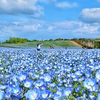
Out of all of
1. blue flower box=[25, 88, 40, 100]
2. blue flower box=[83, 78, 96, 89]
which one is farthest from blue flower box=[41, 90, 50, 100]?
blue flower box=[83, 78, 96, 89]

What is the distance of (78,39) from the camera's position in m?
50.7

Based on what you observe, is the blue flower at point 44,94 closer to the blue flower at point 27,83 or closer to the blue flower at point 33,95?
the blue flower at point 33,95

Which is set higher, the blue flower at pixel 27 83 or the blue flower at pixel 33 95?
the blue flower at pixel 27 83

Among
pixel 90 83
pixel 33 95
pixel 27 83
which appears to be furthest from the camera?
pixel 27 83

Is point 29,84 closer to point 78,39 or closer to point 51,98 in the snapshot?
point 51,98

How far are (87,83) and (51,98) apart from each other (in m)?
0.38

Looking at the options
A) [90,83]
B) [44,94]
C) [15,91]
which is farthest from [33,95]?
[90,83]

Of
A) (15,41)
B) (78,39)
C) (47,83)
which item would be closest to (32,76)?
(47,83)

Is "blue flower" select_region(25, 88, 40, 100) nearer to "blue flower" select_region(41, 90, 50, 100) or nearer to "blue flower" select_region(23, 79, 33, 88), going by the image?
"blue flower" select_region(41, 90, 50, 100)

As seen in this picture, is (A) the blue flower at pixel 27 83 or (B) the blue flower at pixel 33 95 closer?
(B) the blue flower at pixel 33 95

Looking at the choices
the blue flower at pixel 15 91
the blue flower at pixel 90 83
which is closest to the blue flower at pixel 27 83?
the blue flower at pixel 15 91

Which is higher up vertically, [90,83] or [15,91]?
[90,83]

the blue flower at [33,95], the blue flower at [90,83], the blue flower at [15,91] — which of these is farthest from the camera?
the blue flower at [15,91]

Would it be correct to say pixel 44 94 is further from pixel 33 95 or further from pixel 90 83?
pixel 90 83
